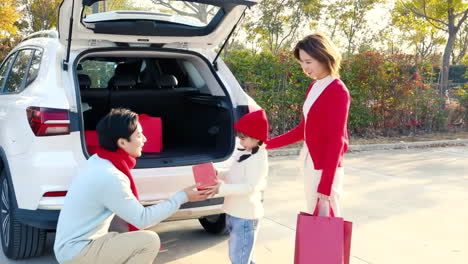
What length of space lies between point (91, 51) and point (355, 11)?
16.8 m

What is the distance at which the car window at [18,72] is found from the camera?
4.16 m

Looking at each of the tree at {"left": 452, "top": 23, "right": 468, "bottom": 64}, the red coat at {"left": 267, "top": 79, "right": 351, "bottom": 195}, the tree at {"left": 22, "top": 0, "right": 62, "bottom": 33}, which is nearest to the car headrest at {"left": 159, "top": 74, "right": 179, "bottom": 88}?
the red coat at {"left": 267, "top": 79, "right": 351, "bottom": 195}

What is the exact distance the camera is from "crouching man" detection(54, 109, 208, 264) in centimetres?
254

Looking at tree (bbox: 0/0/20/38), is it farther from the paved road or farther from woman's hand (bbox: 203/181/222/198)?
woman's hand (bbox: 203/181/222/198)

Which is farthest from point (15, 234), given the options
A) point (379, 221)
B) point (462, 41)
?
point (462, 41)

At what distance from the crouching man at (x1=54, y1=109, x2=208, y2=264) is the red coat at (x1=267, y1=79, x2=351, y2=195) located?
813mm

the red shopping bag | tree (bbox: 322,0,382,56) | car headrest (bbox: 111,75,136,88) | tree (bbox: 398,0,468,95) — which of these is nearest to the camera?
the red shopping bag

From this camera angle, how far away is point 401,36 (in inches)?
925

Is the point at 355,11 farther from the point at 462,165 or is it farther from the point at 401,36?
the point at 462,165

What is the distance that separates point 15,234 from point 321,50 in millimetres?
2403

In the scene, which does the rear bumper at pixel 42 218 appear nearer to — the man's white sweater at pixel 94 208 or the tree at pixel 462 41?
the man's white sweater at pixel 94 208

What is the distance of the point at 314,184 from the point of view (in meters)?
3.05

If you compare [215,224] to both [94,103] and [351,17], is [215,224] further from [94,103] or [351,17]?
[351,17]

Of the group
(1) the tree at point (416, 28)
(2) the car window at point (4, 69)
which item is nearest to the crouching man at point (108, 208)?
(2) the car window at point (4, 69)
